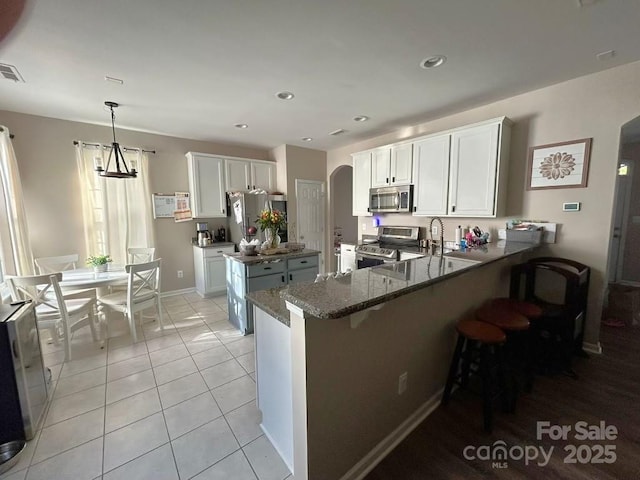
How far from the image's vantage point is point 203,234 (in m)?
4.50

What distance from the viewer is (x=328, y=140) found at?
464 cm

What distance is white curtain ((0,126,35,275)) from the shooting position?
9.01 ft

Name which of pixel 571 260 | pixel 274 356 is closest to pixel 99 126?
pixel 274 356

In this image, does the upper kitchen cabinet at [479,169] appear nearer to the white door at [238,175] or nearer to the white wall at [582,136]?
the white wall at [582,136]

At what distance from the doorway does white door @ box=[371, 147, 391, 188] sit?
12.9 feet

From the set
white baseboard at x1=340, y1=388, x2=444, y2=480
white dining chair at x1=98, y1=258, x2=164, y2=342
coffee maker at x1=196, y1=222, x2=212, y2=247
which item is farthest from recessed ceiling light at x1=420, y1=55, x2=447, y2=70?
coffee maker at x1=196, y1=222, x2=212, y2=247

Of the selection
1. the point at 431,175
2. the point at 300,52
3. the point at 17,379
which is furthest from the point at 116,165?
the point at 431,175

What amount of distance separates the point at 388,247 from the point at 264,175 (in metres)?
2.78

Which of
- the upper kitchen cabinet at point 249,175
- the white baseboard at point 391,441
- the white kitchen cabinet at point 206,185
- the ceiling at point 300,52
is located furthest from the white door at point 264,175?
the white baseboard at point 391,441

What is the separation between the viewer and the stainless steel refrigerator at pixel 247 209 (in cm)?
421

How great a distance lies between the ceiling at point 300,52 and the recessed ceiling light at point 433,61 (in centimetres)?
5

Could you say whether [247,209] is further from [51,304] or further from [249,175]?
[51,304]

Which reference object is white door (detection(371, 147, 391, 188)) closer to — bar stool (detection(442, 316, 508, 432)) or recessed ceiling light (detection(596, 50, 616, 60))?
recessed ceiling light (detection(596, 50, 616, 60))

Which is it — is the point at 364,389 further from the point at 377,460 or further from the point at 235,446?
the point at 235,446
